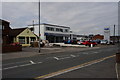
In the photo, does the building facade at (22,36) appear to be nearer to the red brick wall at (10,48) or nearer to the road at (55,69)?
the red brick wall at (10,48)

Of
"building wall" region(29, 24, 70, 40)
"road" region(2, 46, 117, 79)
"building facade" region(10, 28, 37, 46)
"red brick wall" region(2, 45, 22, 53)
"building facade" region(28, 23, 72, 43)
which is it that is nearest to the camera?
"road" region(2, 46, 117, 79)

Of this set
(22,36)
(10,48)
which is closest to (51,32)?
(22,36)

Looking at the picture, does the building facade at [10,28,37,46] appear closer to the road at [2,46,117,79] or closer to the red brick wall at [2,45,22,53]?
the red brick wall at [2,45,22,53]

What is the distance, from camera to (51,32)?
215 ft

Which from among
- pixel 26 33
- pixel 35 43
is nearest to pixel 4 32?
pixel 35 43

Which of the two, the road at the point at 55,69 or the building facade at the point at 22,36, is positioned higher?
the building facade at the point at 22,36

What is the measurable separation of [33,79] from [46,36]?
190ft

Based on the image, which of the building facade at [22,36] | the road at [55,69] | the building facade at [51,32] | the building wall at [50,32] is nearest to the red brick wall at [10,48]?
the road at [55,69]

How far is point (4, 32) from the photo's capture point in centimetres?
3209

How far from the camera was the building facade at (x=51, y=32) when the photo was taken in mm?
62162

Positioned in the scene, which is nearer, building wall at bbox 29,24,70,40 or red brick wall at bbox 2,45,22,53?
red brick wall at bbox 2,45,22,53

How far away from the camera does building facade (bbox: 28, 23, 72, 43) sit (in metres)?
62.2

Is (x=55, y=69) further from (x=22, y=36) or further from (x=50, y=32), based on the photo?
(x=50, y=32)

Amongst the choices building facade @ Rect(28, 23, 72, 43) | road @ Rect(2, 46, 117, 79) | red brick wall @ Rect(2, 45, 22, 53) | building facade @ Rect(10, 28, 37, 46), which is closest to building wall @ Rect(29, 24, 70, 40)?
building facade @ Rect(28, 23, 72, 43)
